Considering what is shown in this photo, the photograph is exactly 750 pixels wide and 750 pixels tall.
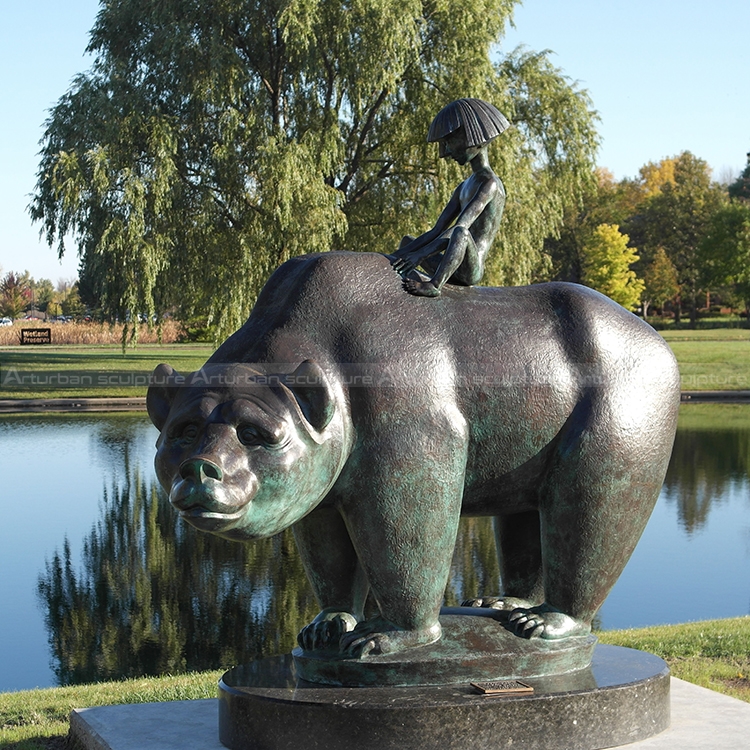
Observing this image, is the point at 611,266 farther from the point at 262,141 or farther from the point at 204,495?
the point at 204,495

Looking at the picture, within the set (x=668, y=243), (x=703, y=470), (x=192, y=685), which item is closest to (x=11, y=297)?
(x=668, y=243)

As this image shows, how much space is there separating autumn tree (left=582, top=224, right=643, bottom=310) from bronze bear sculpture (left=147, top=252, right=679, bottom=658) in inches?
1949

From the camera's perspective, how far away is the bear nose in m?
3.32

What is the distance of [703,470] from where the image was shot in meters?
16.1

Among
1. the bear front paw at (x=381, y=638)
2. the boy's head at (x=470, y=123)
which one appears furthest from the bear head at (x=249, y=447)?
the boy's head at (x=470, y=123)

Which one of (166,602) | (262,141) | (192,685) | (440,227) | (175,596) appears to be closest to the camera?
(440,227)

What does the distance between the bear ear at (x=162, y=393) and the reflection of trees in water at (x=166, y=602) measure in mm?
3779

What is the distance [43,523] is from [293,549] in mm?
3296

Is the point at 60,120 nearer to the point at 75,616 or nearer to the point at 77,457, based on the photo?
the point at 77,457

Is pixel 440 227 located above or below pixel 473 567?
above

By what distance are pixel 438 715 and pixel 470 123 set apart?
7.36 feet

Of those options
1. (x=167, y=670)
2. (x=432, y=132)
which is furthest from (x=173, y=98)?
(x=432, y=132)

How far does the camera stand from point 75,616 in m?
8.73

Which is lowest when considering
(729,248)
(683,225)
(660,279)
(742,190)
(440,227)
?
(440,227)
